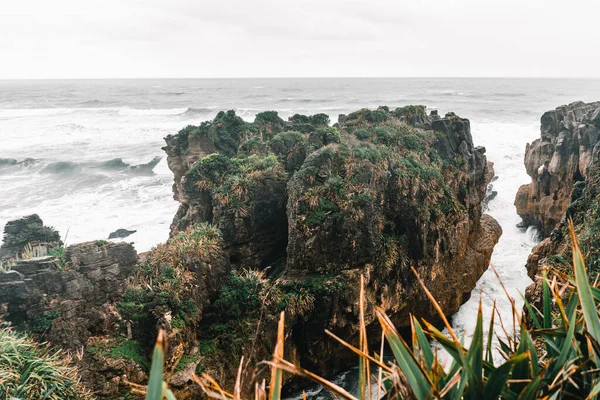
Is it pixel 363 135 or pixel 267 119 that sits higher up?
pixel 267 119

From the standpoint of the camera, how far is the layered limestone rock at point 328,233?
9.24m

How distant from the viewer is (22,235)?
35.0 ft

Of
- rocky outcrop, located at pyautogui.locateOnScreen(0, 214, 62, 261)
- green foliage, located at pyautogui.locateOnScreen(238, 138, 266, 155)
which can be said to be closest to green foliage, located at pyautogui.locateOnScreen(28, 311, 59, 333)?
rocky outcrop, located at pyautogui.locateOnScreen(0, 214, 62, 261)

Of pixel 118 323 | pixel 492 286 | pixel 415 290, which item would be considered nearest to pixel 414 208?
pixel 415 290

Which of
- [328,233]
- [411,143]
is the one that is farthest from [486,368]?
[411,143]

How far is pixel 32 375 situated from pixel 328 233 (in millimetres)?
6690

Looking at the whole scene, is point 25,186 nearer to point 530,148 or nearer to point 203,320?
point 203,320

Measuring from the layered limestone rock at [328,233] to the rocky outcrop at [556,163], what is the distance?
596 cm

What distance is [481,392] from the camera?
158 centimetres

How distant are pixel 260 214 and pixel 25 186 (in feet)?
80.7

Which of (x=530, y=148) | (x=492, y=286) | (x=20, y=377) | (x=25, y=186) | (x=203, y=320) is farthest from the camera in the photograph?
(x=25, y=186)

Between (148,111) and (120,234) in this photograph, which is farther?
(148,111)

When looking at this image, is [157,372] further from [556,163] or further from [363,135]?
[556,163]

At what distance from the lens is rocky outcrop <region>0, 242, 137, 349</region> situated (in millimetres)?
7203
